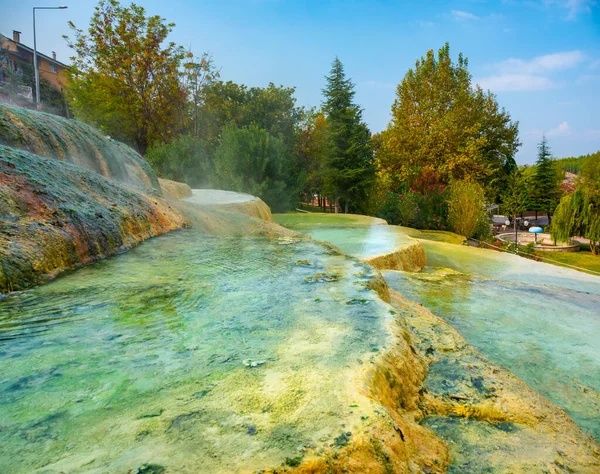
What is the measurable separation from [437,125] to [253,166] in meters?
14.9

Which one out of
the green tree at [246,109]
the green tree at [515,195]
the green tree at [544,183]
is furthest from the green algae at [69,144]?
the green tree at [544,183]

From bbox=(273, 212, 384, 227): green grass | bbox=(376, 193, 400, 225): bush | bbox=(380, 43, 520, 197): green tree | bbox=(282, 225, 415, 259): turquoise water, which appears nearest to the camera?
bbox=(282, 225, 415, 259): turquoise water

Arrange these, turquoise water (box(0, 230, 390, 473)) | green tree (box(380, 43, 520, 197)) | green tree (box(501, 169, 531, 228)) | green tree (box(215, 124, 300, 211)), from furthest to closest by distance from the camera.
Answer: green tree (box(501, 169, 531, 228)), green tree (box(380, 43, 520, 197)), green tree (box(215, 124, 300, 211)), turquoise water (box(0, 230, 390, 473))

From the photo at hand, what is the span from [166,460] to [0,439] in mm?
519

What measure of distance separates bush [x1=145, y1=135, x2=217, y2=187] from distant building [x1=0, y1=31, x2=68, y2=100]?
1244 cm

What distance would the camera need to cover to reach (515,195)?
104ft

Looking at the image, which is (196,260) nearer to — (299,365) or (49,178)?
(49,178)

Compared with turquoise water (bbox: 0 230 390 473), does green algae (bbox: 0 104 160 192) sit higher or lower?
higher

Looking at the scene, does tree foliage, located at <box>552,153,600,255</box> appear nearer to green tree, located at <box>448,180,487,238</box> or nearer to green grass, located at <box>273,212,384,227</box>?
green tree, located at <box>448,180,487,238</box>

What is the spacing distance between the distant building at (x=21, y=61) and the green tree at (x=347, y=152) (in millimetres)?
16536

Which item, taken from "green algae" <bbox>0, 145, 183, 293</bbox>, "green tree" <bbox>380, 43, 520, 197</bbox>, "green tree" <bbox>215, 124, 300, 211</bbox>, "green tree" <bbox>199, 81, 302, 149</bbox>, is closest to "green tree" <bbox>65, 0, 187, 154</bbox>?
"green tree" <bbox>199, 81, 302, 149</bbox>

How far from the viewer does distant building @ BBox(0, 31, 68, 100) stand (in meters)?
26.7

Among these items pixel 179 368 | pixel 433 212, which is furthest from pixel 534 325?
pixel 433 212

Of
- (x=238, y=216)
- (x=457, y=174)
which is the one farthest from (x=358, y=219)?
(x=457, y=174)
